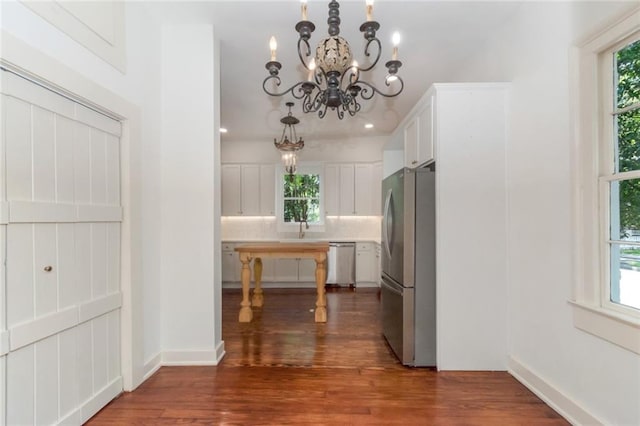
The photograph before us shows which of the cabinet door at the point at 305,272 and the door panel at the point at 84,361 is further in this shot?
the cabinet door at the point at 305,272

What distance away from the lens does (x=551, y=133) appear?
195cm

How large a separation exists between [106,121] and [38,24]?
584mm

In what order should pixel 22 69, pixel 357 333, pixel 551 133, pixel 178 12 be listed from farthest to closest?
pixel 357 333, pixel 178 12, pixel 551 133, pixel 22 69

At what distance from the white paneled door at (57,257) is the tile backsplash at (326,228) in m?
3.86

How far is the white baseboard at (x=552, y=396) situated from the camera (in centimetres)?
168

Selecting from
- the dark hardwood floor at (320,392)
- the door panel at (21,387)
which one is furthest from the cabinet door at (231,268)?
the door panel at (21,387)

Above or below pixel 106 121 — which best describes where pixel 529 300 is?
below

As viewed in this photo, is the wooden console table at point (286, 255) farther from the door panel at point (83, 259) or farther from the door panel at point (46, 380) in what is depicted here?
the door panel at point (46, 380)

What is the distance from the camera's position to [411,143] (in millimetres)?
3143

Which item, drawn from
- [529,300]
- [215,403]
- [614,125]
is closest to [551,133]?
[614,125]

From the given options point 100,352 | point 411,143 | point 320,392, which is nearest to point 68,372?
point 100,352

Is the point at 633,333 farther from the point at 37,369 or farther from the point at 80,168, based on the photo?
the point at 80,168

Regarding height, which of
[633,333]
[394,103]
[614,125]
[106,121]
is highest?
[394,103]

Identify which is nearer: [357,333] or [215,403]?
[215,403]
